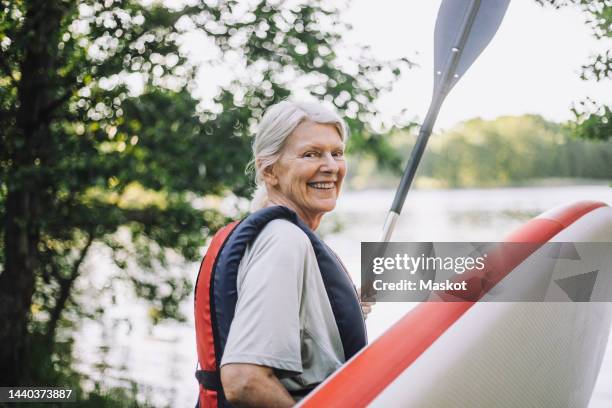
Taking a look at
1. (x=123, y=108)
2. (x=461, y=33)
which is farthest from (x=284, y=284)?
(x=123, y=108)

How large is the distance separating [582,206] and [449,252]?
0.52 meters

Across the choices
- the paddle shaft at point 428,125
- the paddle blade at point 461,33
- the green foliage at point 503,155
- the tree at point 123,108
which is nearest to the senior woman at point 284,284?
the paddle shaft at point 428,125

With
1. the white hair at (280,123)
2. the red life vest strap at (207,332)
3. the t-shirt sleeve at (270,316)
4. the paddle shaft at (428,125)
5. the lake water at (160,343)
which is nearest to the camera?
the t-shirt sleeve at (270,316)

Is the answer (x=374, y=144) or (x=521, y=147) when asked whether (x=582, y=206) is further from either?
(x=521, y=147)

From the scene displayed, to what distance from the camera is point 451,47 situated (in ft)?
8.74

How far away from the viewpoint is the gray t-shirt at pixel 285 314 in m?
1.43

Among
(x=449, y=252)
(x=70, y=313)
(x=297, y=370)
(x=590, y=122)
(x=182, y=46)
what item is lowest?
(x=70, y=313)

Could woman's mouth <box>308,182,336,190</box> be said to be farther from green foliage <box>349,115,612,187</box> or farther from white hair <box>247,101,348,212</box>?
green foliage <box>349,115,612,187</box>

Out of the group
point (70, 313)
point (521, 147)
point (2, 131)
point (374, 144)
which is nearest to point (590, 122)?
point (374, 144)

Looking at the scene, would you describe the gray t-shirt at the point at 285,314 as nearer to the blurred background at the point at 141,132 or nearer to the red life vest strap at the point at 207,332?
the red life vest strap at the point at 207,332

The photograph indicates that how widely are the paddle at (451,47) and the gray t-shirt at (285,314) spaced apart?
2.94 ft

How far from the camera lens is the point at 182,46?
3992mm

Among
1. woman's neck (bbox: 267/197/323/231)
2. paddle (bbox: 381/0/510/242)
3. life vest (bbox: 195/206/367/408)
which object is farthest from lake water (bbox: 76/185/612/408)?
woman's neck (bbox: 267/197/323/231)

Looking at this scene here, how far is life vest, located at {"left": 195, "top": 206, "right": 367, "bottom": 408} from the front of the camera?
1.58 m
